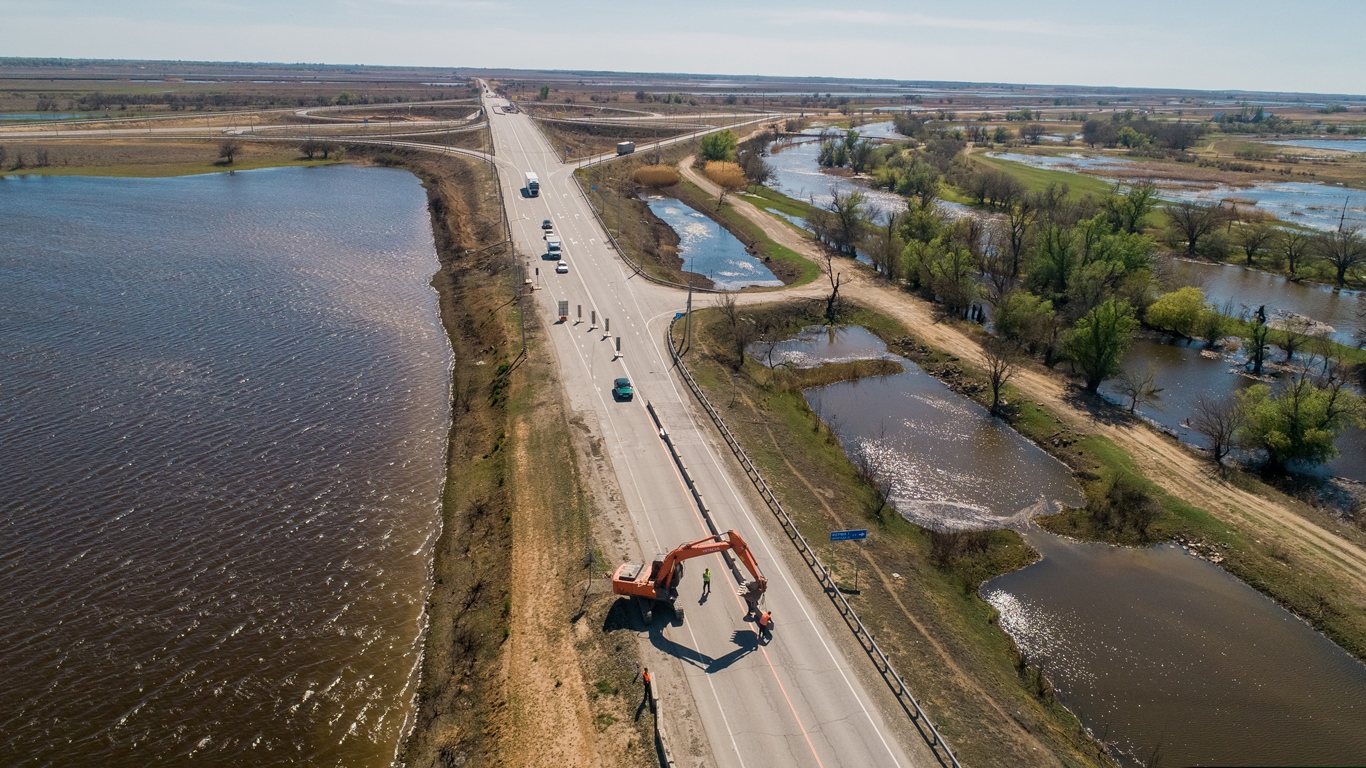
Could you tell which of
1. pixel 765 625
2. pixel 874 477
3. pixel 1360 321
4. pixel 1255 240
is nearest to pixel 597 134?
pixel 1255 240

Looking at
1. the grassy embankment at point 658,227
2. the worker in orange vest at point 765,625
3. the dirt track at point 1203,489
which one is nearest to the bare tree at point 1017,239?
the dirt track at point 1203,489

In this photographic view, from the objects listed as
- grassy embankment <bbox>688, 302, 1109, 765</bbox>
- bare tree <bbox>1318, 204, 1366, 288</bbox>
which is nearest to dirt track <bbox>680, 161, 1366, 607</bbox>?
grassy embankment <bbox>688, 302, 1109, 765</bbox>

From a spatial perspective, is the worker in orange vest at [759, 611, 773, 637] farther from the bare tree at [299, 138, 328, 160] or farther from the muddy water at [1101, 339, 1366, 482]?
the bare tree at [299, 138, 328, 160]

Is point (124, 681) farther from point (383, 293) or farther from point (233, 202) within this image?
point (233, 202)

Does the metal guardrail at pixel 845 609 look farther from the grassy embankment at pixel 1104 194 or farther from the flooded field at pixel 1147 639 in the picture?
the grassy embankment at pixel 1104 194

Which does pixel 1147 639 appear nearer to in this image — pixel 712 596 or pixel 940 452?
pixel 940 452
